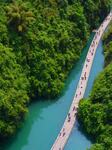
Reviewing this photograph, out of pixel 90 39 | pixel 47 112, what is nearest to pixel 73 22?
pixel 90 39

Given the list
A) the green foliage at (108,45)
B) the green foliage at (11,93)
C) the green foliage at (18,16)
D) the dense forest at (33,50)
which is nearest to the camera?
the green foliage at (11,93)

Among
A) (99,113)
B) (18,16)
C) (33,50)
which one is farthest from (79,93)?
(18,16)

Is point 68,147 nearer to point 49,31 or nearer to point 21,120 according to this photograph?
point 21,120

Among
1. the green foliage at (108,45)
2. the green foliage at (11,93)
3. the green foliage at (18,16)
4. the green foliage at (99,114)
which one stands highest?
the green foliage at (18,16)

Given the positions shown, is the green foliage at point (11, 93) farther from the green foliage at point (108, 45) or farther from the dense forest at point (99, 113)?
the green foliage at point (108, 45)

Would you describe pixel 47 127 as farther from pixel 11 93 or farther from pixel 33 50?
pixel 33 50

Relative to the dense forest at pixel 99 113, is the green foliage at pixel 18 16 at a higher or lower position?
higher

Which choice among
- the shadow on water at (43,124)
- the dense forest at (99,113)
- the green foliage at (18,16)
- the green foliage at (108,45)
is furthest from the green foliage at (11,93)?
the green foliage at (108,45)
